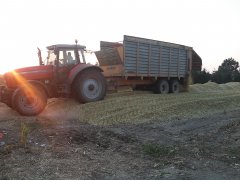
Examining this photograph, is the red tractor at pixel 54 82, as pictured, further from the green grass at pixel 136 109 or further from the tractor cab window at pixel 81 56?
the green grass at pixel 136 109

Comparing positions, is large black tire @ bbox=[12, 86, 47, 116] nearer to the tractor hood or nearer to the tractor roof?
the tractor hood

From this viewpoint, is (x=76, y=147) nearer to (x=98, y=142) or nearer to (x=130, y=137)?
(x=98, y=142)

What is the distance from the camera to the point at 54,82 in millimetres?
13656

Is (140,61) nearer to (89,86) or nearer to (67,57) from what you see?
(89,86)

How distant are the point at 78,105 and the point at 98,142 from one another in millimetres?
5483

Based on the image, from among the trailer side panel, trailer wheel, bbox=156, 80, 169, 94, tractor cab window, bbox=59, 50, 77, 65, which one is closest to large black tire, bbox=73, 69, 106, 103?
tractor cab window, bbox=59, 50, 77, 65

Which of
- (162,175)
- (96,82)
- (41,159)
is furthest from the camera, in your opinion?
(96,82)

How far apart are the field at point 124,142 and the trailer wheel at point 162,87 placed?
4988 millimetres

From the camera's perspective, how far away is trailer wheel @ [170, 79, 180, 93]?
763 inches

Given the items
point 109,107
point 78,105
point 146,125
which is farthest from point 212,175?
point 78,105

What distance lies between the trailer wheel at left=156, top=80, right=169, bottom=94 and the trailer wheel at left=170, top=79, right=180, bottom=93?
50cm

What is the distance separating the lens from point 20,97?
12391 mm

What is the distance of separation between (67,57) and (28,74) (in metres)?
1.59

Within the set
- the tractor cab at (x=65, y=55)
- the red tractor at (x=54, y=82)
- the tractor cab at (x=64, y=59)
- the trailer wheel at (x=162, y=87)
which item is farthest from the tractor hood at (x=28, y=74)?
the trailer wheel at (x=162, y=87)
